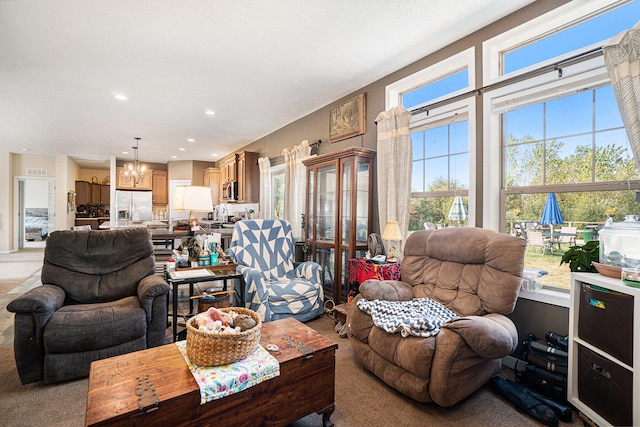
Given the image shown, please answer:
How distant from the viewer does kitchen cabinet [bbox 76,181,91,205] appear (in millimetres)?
9602

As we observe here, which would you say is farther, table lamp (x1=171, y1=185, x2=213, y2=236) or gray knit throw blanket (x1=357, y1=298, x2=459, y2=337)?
table lamp (x1=171, y1=185, x2=213, y2=236)

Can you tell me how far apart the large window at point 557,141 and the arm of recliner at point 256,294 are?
6.96 ft

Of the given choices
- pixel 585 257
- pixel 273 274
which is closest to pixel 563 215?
pixel 585 257

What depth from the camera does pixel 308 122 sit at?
490 centimetres

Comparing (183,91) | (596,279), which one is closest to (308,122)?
(183,91)

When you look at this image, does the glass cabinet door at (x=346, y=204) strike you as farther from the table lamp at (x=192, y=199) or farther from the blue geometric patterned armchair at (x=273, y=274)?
the table lamp at (x=192, y=199)

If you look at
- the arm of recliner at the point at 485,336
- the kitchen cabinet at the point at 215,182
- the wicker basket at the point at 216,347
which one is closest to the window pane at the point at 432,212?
the arm of recliner at the point at 485,336

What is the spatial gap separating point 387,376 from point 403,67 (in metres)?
2.99

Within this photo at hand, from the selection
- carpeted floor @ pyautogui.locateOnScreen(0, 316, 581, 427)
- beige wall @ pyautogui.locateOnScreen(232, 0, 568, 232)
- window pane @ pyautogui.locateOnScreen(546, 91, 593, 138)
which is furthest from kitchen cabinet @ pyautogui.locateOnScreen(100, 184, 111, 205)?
window pane @ pyautogui.locateOnScreen(546, 91, 593, 138)

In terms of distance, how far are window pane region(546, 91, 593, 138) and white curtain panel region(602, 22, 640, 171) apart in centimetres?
34

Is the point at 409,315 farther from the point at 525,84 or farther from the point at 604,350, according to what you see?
the point at 525,84

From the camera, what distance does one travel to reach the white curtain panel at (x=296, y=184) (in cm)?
474

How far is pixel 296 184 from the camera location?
4875 mm

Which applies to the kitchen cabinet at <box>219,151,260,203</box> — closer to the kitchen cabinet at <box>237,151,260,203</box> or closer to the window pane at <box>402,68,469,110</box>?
the kitchen cabinet at <box>237,151,260,203</box>
